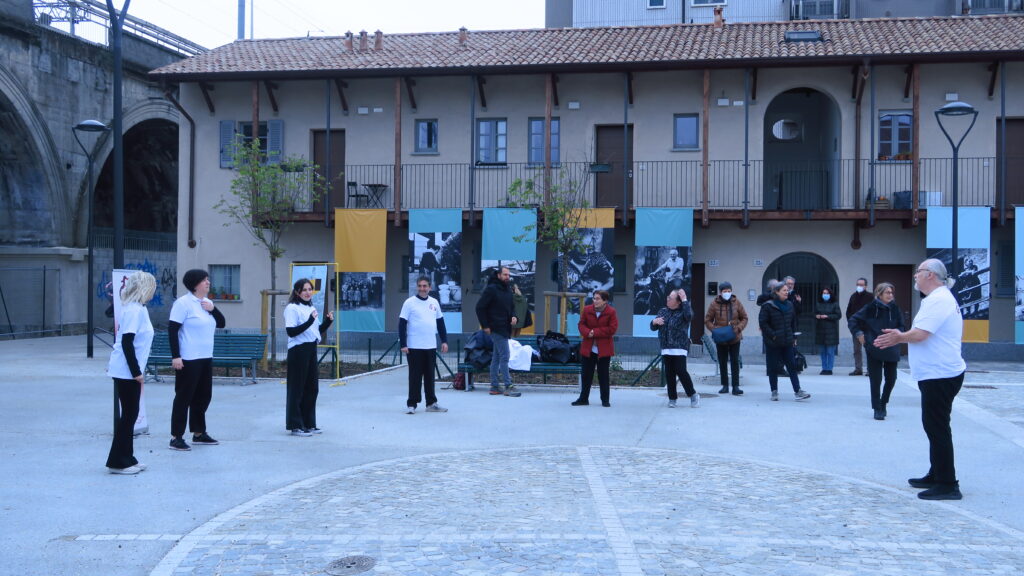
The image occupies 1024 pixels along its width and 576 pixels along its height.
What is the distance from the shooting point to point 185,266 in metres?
26.5

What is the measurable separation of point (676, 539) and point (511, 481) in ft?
7.09

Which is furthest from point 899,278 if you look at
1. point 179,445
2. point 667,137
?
point 179,445

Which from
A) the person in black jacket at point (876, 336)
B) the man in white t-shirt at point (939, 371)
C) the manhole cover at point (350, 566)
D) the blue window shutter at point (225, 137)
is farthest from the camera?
the blue window shutter at point (225, 137)

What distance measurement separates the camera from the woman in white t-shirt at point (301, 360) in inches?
403

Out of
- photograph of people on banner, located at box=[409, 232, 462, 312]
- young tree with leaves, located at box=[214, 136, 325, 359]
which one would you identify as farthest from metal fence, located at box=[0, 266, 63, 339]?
photograph of people on banner, located at box=[409, 232, 462, 312]

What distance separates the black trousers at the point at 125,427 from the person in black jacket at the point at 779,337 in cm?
886

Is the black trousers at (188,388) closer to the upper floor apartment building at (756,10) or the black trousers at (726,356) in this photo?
the black trousers at (726,356)

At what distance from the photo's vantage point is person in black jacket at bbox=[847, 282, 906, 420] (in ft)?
38.5

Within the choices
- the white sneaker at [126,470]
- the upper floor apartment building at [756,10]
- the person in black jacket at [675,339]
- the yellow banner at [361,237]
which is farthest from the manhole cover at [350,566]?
the upper floor apartment building at [756,10]

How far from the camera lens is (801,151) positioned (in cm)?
2684

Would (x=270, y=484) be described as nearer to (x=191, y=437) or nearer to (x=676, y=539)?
(x=191, y=437)

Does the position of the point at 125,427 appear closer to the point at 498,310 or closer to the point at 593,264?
the point at 498,310

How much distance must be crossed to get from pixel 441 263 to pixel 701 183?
Answer: 7130mm

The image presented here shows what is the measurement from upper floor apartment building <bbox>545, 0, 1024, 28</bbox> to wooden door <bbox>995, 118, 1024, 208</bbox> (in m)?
11.2
